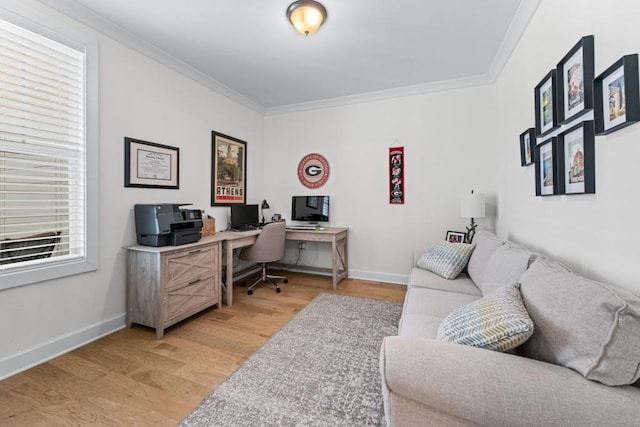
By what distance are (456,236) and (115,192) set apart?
356 centimetres

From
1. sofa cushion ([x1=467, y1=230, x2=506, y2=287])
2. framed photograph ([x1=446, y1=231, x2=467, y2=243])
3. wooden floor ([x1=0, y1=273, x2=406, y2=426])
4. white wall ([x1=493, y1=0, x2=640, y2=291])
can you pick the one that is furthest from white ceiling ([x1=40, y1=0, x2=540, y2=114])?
wooden floor ([x1=0, y1=273, x2=406, y2=426])

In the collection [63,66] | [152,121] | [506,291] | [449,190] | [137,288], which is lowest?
[137,288]

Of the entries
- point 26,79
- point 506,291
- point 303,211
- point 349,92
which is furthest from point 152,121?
→ point 506,291

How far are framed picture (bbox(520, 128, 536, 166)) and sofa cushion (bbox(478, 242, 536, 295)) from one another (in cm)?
71

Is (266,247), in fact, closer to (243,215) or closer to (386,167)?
(243,215)

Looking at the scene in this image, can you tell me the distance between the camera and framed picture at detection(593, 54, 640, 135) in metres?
1.03

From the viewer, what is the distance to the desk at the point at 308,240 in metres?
2.94

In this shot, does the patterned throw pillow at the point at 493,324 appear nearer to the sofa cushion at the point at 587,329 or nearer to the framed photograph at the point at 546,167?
the sofa cushion at the point at 587,329

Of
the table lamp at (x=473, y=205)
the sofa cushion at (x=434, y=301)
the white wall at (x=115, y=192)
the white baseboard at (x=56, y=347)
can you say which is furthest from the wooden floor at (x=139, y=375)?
the table lamp at (x=473, y=205)

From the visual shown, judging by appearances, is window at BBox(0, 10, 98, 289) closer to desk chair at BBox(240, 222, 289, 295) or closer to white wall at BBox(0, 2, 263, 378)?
white wall at BBox(0, 2, 263, 378)

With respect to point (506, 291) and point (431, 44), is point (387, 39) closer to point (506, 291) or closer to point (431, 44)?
point (431, 44)

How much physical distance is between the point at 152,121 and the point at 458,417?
3.16 m

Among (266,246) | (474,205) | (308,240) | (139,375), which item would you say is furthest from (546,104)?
(139,375)

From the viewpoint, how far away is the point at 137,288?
238cm
